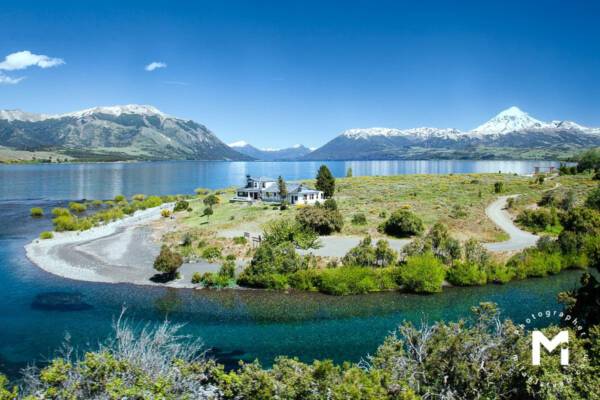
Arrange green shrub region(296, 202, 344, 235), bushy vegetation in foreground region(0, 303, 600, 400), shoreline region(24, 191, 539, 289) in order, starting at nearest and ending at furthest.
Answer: bushy vegetation in foreground region(0, 303, 600, 400) → shoreline region(24, 191, 539, 289) → green shrub region(296, 202, 344, 235)

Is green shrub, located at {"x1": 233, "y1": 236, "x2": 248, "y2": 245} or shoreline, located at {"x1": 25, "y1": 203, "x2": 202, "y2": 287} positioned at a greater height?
green shrub, located at {"x1": 233, "y1": 236, "x2": 248, "y2": 245}

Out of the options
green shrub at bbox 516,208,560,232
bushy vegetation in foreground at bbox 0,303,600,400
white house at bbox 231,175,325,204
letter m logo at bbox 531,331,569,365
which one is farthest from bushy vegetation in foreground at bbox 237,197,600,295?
white house at bbox 231,175,325,204

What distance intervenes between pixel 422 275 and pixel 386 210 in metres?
30.3

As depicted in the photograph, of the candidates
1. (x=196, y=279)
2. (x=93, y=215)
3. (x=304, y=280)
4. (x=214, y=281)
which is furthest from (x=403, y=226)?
(x=93, y=215)

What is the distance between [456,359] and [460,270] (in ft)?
81.1

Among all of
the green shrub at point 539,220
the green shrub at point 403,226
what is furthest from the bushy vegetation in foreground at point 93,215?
the green shrub at point 539,220

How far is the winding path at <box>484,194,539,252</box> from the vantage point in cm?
4834

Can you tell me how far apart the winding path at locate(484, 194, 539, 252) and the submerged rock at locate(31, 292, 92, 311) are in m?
41.7

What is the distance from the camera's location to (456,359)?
1585 cm

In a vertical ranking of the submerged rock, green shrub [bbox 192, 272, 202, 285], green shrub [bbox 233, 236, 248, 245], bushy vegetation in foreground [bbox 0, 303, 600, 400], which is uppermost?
bushy vegetation in foreground [bbox 0, 303, 600, 400]

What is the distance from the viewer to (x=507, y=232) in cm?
5462

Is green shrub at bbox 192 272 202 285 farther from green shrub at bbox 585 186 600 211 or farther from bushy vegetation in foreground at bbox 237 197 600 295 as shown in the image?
green shrub at bbox 585 186 600 211

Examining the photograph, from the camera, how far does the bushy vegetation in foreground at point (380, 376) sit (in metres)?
13.1

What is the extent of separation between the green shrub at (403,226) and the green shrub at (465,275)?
13923 mm
